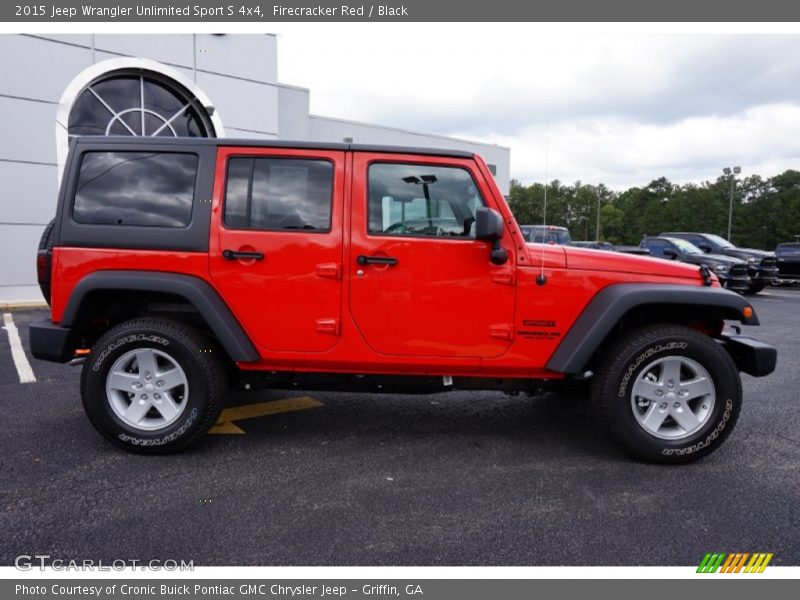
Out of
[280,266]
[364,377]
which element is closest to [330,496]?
[364,377]

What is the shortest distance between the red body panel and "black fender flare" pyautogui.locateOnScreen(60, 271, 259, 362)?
0.21 ft

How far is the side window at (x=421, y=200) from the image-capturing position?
11.3 ft

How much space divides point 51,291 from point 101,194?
70 centimetres

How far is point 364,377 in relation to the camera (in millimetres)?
3604

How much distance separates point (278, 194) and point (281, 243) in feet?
1.08

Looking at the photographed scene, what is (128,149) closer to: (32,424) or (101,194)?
(101,194)

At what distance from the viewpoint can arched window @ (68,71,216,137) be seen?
1127 cm

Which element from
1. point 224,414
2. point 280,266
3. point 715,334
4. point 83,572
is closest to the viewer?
point 83,572

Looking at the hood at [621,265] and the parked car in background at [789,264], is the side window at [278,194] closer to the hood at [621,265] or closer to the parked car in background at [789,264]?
the hood at [621,265]

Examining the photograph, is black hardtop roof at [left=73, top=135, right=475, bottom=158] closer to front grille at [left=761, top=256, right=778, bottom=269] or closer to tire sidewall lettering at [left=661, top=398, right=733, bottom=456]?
tire sidewall lettering at [left=661, top=398, right=733, bottom=456]

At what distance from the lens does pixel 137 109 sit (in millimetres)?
11781

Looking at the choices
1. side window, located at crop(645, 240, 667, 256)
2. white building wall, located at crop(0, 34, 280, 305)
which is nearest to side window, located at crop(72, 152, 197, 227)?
white building wall, located at crop(0, 34, 280, 305)

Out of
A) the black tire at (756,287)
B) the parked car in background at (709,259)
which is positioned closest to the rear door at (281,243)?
the parked car in background at (709,259)

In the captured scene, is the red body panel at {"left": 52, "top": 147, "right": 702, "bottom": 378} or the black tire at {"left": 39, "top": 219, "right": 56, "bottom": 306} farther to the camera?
the black tire at {"left": 39, "top": 219, "right": 56, "bottom": 306}
